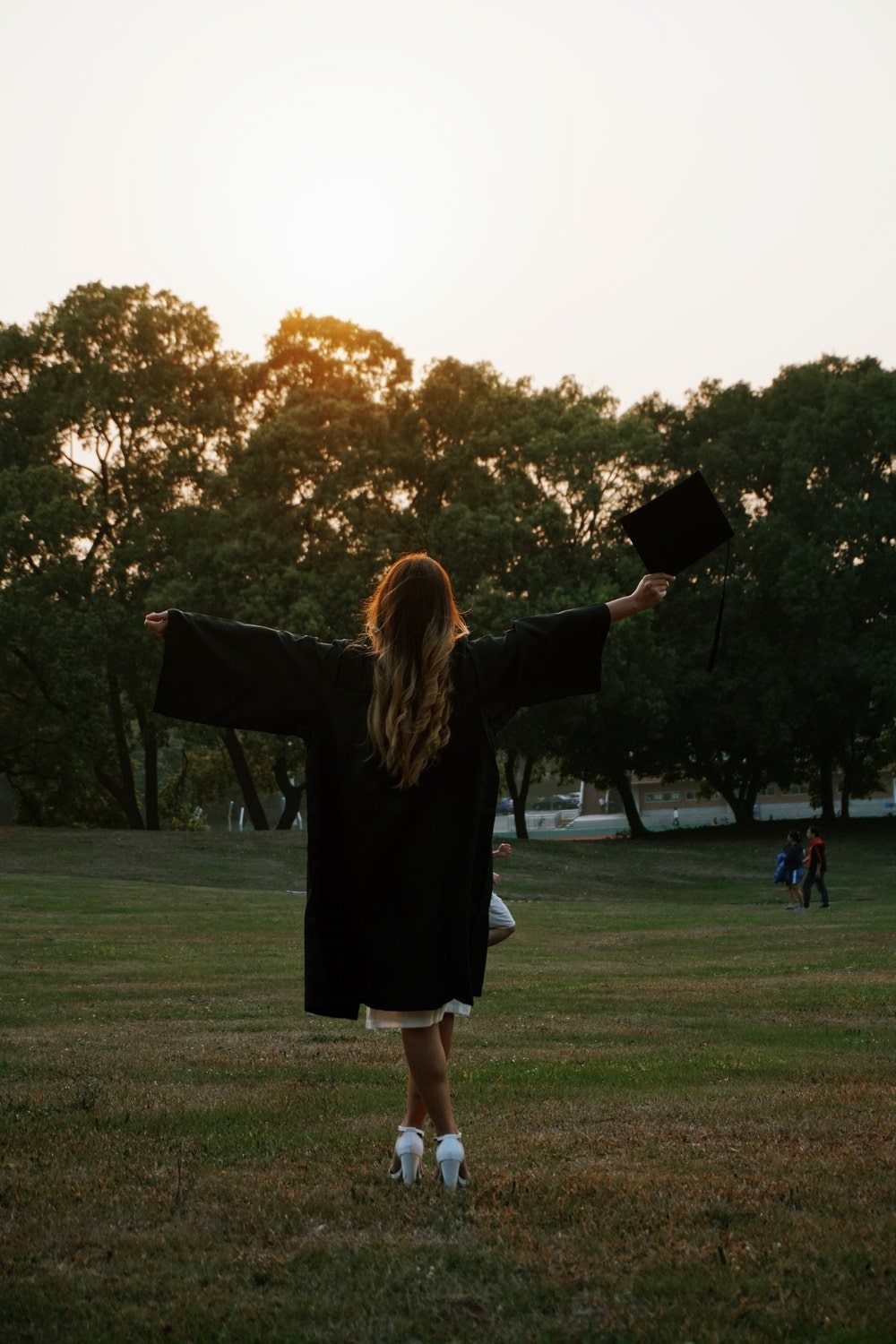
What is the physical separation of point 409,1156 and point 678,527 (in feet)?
10.7

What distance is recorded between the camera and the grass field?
4277mm

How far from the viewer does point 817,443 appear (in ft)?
168

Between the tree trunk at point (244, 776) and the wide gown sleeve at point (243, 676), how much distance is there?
1551 inches

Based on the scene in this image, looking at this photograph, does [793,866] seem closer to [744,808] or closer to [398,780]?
[744,808]

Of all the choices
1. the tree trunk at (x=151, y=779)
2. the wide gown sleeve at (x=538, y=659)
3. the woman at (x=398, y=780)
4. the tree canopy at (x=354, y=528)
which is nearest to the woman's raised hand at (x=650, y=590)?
the wide gown sleeve at (x=538, y=659)

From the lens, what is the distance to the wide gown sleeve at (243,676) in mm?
6098

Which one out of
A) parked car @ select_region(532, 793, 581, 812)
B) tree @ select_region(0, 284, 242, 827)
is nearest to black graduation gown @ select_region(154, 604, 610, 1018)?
tree @ select_region(0, 284, 242, 827)

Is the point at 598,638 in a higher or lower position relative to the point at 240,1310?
higher

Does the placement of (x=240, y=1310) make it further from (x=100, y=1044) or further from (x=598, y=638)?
(x=100, y=1044)

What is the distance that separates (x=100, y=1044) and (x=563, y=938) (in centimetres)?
1500

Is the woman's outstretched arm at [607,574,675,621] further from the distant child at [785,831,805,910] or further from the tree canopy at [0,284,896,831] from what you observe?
the tree canopy at [0,284,896,831]

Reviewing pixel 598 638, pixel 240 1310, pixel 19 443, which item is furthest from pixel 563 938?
pixel 19 443

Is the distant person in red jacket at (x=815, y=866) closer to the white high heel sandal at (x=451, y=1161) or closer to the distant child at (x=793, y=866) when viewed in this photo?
the distant child at (x=793, y=866)

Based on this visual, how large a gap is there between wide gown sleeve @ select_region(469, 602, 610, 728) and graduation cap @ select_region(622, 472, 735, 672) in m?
0.79
